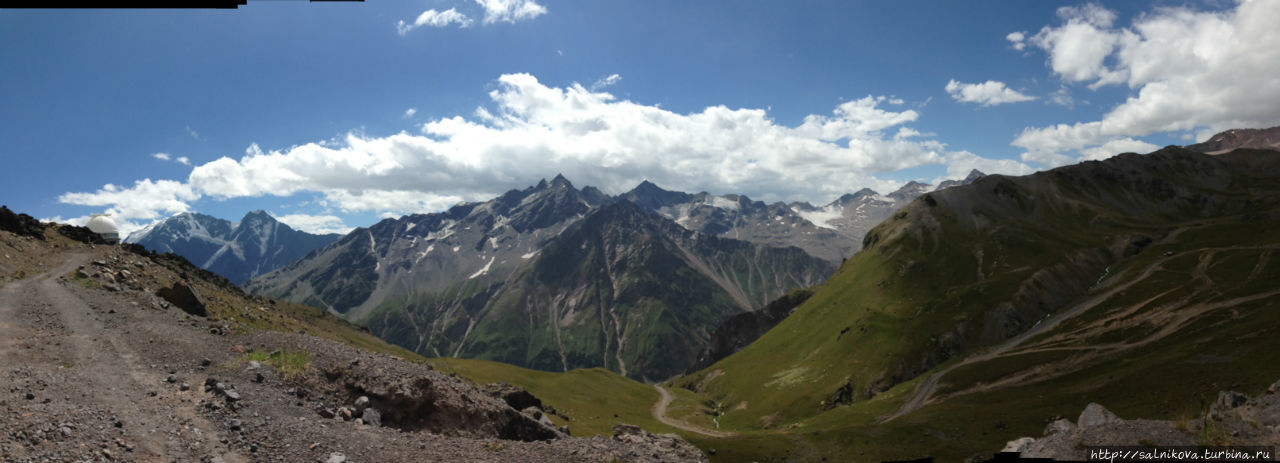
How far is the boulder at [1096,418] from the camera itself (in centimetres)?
3023

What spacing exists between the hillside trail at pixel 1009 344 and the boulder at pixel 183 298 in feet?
334

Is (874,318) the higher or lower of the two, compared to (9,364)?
lower

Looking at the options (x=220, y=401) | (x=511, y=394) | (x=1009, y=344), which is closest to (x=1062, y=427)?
(x=511, y=394)

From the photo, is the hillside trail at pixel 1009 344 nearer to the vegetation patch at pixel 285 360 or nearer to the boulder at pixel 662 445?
the boulder at pixel 662 445

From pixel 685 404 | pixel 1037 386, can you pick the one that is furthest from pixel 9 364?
pixel 685 404

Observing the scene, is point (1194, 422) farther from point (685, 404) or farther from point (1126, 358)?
point (685, 404)

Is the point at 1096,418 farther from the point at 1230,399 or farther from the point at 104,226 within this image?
the point at 104,226

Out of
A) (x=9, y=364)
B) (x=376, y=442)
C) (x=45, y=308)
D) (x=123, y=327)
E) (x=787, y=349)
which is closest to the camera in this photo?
(x=376, y=442)

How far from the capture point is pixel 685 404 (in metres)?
170

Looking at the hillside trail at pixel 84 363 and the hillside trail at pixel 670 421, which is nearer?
the hillside trail at pixel 84 363

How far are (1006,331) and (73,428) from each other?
172904mm

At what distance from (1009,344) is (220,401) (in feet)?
503

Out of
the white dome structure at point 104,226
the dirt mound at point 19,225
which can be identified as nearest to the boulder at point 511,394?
the dirt mound at point 19,225

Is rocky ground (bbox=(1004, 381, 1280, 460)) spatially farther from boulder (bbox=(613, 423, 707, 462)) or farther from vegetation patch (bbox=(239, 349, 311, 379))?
vegetation patch (bbox=(239, 349, 311, 379))
